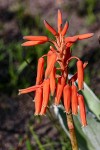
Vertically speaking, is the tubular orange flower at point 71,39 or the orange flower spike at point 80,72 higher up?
the tubular orange flower at point 71,39

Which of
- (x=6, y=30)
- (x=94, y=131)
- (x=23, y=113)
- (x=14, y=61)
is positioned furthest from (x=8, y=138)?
(x=6, y=30)

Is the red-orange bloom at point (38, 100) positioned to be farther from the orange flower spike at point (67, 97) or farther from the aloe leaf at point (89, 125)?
the aloe leaf at point (89, 125)

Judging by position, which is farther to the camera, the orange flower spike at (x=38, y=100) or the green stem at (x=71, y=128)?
the green stem at (x=71, y=128)

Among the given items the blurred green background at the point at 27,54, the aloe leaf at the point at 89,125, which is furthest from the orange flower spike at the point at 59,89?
the blurred green background at the point at 27,54

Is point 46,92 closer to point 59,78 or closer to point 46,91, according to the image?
point 46,91

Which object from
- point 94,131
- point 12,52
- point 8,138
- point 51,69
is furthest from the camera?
point 12,52

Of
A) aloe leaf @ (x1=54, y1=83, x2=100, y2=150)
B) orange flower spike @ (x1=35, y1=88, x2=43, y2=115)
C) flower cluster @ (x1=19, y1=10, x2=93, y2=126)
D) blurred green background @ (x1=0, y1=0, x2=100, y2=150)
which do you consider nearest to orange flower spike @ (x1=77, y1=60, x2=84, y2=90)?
flower cluster @ (x1=19, y1=10, x2=93, y2=126)

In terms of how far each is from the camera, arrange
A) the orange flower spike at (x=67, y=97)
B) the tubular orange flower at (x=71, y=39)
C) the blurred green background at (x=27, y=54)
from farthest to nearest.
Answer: the blurred green background at (x=27, y=54) < the orange flower spike at (x=67, y=97) < the tubular orange flower at (x=71, y=39)

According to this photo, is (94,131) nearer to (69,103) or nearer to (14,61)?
(69,103)

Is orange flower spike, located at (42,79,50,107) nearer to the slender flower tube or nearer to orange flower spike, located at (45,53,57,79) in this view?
the slender flower tube
